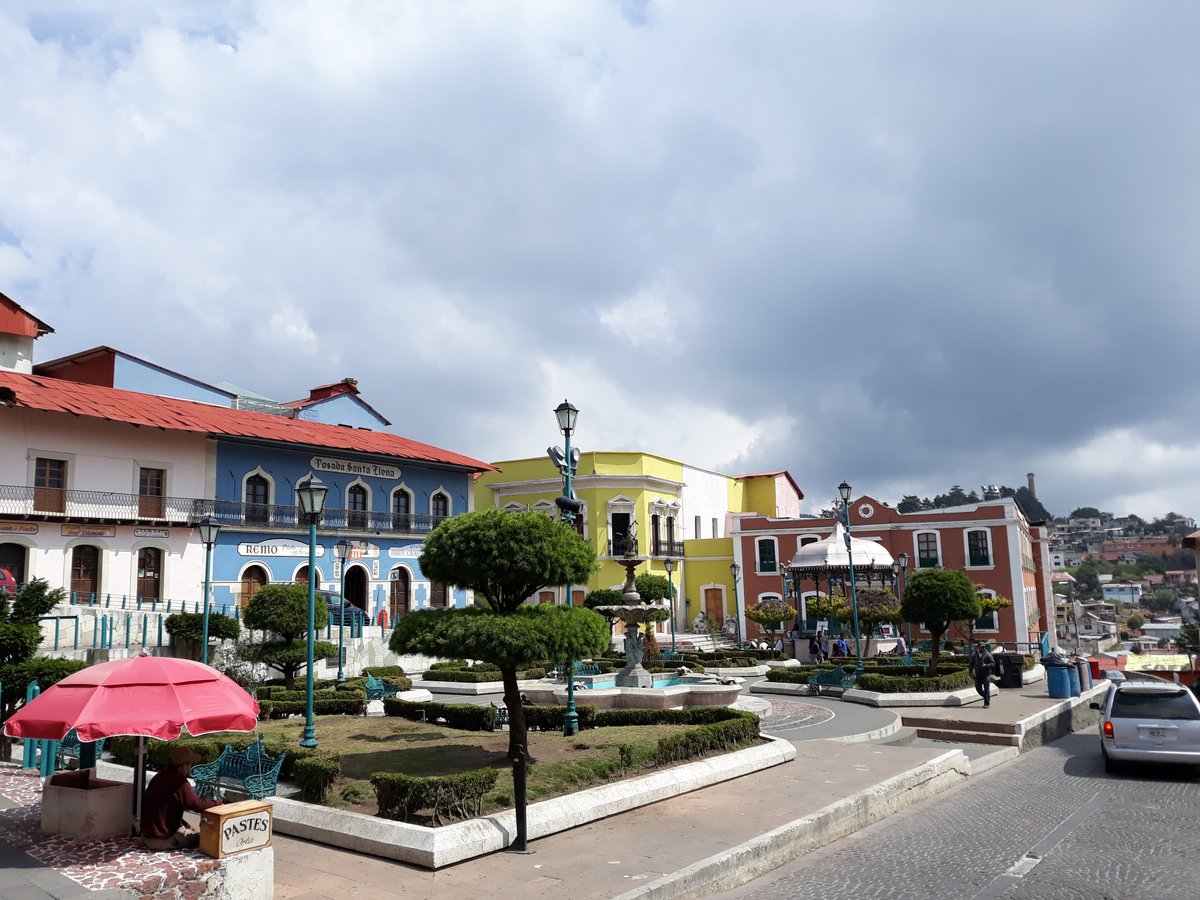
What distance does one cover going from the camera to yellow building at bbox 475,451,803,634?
44.2 metres

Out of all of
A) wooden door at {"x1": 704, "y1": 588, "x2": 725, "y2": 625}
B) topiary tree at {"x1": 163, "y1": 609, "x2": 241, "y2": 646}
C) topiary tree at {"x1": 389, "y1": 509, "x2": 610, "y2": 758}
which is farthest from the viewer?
wooden door at {"x1": 704, "y1": 588, "x2": 725, "y2": 625}

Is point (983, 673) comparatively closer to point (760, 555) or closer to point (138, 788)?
point (138, 788)

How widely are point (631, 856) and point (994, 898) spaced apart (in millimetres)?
2926

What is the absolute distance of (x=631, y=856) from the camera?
7.54m

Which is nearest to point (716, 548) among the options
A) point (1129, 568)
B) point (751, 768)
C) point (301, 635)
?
point (301, 635)

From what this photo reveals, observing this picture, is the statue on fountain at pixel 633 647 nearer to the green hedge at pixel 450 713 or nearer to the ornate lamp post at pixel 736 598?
the green hedge at pixel 450 713

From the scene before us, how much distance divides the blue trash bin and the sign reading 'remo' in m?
25.5

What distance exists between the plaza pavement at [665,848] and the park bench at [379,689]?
415 inches

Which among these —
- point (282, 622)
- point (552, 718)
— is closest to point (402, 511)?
point (282, 622)

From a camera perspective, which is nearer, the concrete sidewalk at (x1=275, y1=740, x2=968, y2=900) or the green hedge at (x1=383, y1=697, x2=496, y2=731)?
the concrete sidewalk at (x1=275, y1=740, x2=968, y2=900)

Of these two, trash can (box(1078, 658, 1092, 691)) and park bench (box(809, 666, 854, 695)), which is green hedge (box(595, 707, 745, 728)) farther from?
trash can (box(1078, 658, 1092, 691))

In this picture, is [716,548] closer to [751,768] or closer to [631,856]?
[751,768]

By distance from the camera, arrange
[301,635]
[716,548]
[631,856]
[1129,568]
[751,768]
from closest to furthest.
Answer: [631,856] < [751,768] < [301,635] < [716,548] < [1129,568]

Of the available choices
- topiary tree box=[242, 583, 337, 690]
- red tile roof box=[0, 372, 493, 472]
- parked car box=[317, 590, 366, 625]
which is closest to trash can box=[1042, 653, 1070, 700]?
topiary tree box=[242, 583, 337, 690]
